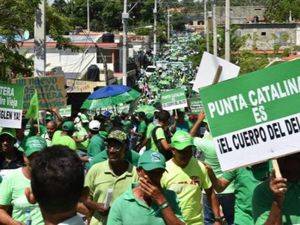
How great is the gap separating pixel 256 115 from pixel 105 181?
88.4 inches

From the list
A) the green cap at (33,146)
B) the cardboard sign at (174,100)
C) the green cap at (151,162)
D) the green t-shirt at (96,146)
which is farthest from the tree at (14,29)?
the green cap at (151,162)

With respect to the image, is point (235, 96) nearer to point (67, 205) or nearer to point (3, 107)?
point (67, 205)

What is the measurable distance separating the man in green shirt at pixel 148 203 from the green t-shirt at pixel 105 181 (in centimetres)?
134

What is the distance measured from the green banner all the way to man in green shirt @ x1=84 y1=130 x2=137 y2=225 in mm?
1949

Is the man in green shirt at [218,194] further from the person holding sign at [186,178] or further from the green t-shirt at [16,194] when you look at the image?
the green t-shirt at [16,194]

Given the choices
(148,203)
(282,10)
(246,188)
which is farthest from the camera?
(282,10)

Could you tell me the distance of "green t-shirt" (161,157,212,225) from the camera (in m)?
6.89

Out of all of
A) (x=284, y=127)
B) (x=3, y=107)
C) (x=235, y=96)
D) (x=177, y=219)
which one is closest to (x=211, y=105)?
(x=235, y=96)

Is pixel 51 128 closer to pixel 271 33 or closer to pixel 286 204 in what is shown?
pixel 286 204

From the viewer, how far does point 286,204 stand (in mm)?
4500

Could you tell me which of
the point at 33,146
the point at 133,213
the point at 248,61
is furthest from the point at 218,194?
the point at 248,61

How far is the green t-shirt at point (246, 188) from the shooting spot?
660 centimetres

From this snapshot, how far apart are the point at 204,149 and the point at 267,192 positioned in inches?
165

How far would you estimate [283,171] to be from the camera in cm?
454
